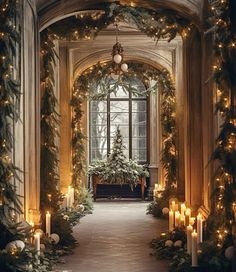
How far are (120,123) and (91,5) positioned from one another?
374 inches

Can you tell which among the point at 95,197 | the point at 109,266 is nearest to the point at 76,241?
the point at 109,266

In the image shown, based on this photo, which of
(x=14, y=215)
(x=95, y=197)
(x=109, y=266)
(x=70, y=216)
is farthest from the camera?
(x=95, y=197)

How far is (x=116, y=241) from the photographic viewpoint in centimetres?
977

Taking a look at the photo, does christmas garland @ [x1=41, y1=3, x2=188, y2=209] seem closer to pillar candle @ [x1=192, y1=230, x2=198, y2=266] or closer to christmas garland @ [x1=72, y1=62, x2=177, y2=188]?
christmas garland @ [x1=72, y1=62, x2=177, y2=188]

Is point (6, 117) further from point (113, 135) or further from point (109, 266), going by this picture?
point (113, 135)

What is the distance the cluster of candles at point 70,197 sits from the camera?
1263cm

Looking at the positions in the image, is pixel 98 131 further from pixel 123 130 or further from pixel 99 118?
pixel 123 130

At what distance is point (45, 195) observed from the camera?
32.1 feet

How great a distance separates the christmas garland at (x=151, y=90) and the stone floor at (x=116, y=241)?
4.40 feet

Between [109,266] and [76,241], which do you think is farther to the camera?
[76,241]

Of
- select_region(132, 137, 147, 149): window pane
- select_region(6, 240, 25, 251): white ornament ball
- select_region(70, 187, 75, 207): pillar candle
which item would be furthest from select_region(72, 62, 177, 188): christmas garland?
select_region(6, 240, 25, 251): white ornament ball

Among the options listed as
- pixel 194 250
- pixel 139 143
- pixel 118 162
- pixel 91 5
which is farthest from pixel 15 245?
pixel 139 143

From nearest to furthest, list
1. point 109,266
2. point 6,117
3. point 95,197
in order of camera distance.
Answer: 1. point 6,117
2. point 109,266
3. point 95,197

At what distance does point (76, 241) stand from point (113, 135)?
9.03 metres
